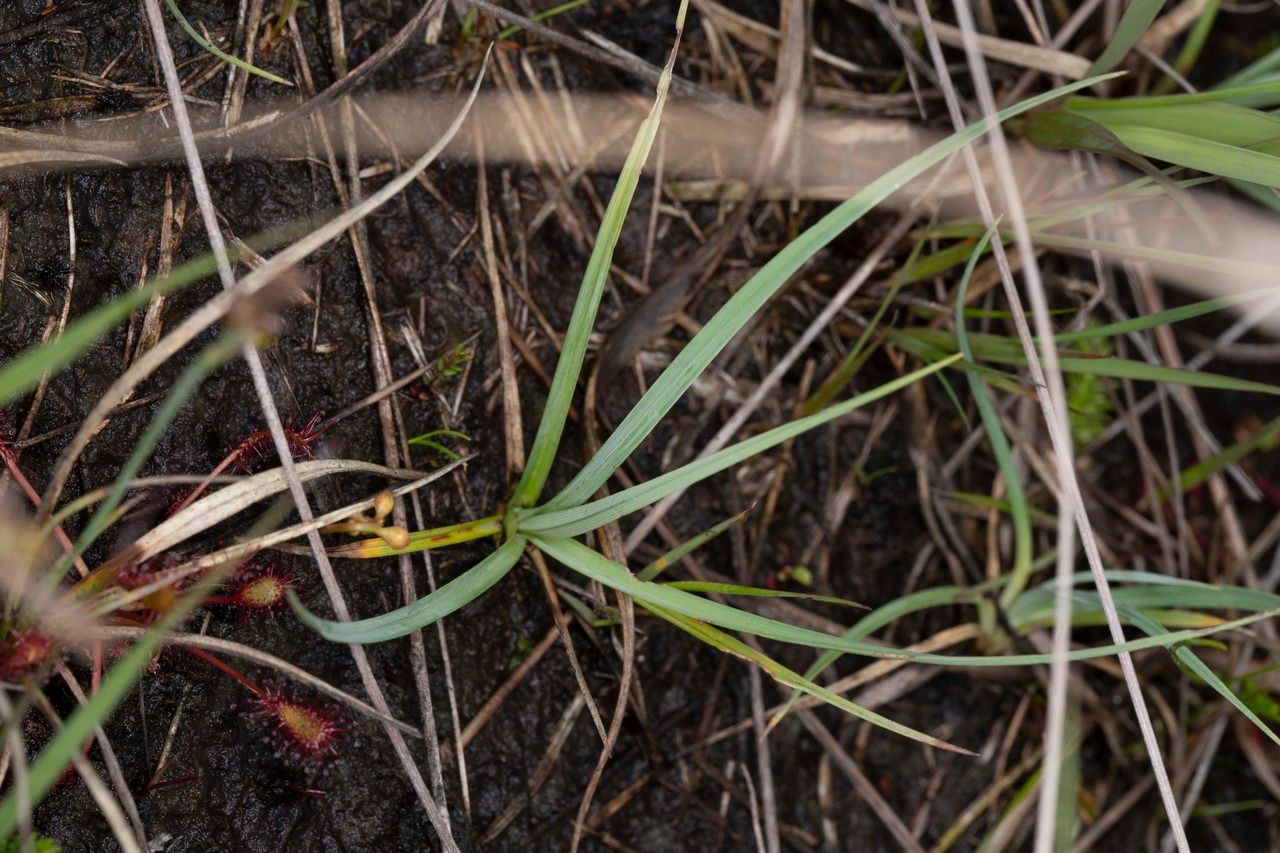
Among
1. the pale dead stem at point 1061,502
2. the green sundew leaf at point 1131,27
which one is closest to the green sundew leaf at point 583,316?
the pale dead stem at point 1061,502

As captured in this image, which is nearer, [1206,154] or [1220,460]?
[1206,154]

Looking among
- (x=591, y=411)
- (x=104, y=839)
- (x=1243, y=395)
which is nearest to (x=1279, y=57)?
(x=1243, y=395)

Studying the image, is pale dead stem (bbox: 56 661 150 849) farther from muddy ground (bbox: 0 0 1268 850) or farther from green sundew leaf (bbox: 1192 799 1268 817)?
green sundew leaf (bbox: 1192 799 1268 817)

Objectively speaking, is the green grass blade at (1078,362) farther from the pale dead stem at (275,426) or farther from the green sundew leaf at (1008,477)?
the pale dead stem at (275,426)

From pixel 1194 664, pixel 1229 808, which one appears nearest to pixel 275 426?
pixel 1194 664

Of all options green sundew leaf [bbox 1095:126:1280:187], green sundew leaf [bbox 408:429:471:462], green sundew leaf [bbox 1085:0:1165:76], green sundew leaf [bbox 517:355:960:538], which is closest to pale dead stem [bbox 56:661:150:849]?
green sundew leaf [bbox 408:429:471:462]

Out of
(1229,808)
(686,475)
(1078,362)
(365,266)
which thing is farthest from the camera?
(1229,808)

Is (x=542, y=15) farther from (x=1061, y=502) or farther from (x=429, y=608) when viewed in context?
(x=1061, y=502)
